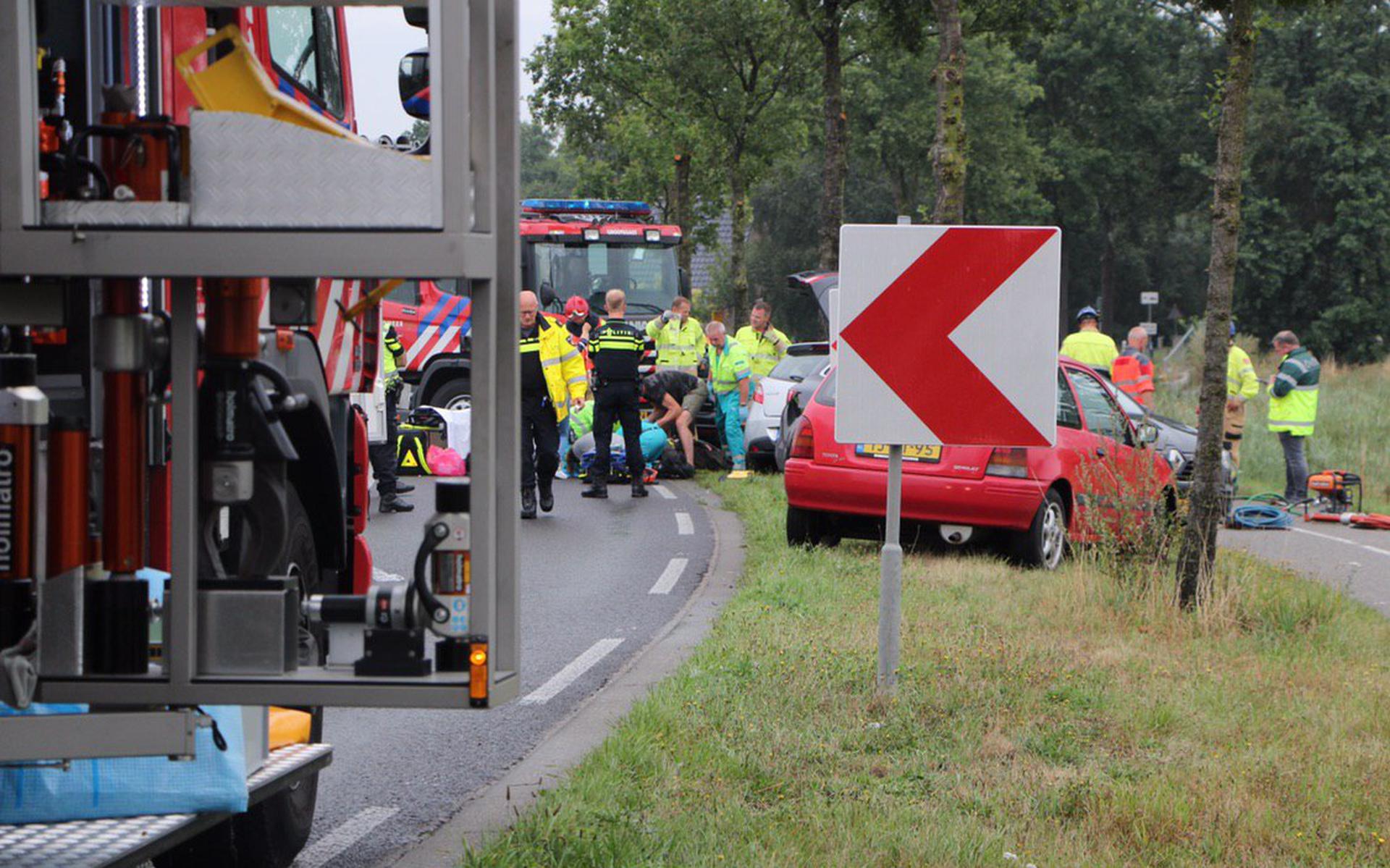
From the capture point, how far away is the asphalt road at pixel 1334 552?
12.2m

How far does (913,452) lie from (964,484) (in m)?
0.47

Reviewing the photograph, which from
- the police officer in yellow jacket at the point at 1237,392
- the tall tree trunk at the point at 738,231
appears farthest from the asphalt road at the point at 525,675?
the tall tree trunk at the point at 738,231

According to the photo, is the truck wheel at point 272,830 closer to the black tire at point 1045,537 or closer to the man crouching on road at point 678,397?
the black tire at point 1045,537

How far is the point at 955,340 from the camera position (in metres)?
7.13

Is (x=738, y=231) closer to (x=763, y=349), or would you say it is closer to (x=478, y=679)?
(x=763, y=349)

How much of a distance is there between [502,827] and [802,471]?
22.9 feet

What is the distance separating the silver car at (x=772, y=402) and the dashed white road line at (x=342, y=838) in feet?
45.5

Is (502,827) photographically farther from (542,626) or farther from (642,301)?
(642,301)

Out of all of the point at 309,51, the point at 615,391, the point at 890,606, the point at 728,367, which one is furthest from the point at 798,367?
the point at 309,51

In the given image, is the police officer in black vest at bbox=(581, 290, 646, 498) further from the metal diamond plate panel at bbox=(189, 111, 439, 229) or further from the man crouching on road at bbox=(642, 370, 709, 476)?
the metal diamond plate panel at bbox=(189, 111, 439, 229)

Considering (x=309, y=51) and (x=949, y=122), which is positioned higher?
(x=949, y=122)

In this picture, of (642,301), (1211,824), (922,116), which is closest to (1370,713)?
(1211,824)

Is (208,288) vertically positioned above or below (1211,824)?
above

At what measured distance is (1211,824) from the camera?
543 cm
